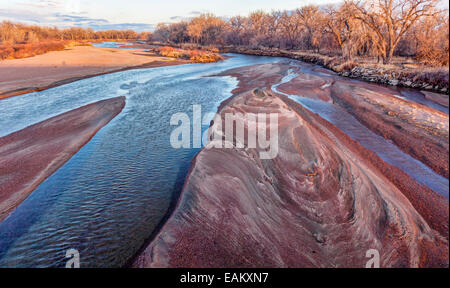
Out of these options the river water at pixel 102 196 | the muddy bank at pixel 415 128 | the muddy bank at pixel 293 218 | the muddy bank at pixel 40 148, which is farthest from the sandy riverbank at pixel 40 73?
the muddy bank at pixel 415 128

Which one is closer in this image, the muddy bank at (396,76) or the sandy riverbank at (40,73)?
the muddy bank at (396,76)

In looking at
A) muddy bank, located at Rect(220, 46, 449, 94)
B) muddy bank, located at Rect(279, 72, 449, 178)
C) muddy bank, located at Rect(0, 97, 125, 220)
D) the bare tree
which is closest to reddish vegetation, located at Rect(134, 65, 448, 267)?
muddy bank, located at Rect(279, 72, 449, 178)

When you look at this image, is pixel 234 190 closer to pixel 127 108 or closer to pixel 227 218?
pixel 227 218

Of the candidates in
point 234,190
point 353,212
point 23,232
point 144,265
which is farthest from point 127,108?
point 353,212

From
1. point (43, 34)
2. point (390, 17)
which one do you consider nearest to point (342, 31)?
point (390, 17)

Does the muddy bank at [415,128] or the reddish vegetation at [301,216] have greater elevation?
the muddy bank at [415,128]

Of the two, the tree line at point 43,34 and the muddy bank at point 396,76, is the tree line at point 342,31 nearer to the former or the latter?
the muddy bank at point 396,76

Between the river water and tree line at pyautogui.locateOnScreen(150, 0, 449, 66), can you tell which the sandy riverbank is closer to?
the river water

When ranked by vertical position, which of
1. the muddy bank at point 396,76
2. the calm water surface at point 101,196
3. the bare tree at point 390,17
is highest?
the bare tree at point 390,17
